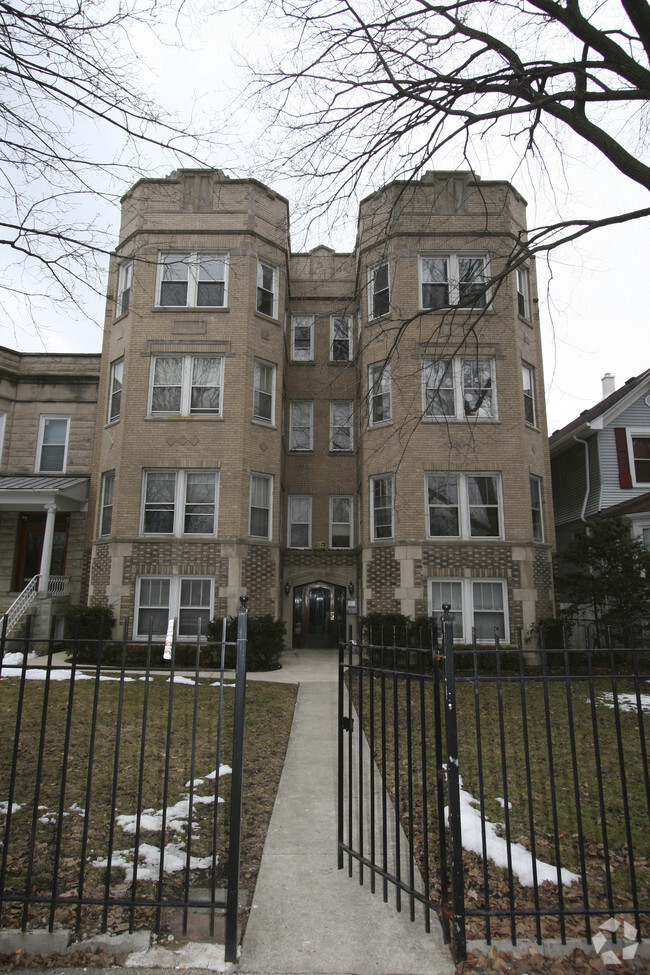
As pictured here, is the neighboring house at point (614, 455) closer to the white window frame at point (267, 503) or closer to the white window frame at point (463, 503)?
the white window frame at point (463, 503)

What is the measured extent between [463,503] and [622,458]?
6423 millimetres

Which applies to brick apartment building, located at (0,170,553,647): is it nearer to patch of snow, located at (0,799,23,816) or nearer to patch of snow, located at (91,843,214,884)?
patch of snow, located at (0,799,23,816)

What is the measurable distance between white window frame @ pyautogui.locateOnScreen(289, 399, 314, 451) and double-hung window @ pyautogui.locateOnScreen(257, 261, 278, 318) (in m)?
3.54

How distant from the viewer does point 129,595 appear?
15273 mm

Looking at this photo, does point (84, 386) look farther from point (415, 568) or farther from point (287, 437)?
point (415, 568)

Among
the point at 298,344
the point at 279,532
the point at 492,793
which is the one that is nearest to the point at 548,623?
the point at 279,532

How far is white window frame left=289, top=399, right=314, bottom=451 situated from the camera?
20016 mm

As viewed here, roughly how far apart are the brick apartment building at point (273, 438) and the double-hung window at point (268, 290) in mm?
72

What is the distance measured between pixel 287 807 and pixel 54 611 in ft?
43.9

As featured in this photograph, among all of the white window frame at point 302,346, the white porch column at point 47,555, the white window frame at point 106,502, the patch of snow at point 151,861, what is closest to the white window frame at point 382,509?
the white window frame at point 302,346

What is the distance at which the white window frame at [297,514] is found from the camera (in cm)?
1928

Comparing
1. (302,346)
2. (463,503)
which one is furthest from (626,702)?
(302,346)

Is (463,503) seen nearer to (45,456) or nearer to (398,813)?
(398,813)

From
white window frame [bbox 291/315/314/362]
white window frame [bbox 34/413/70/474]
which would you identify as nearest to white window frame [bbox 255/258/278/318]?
white window frame [bbox 291/315/314/362]
